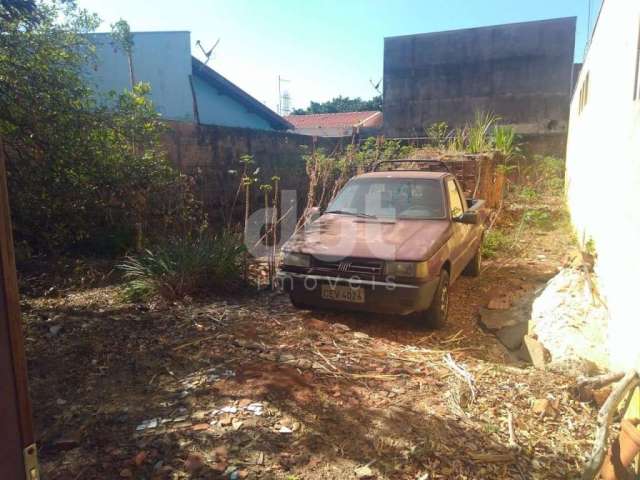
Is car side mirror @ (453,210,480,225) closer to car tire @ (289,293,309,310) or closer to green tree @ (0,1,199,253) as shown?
car tire @ (289,293,309,310)

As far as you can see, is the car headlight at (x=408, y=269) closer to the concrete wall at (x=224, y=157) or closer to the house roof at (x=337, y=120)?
the concrete wall at (x=224, y=157)

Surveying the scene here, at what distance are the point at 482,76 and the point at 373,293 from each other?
16.9 meters

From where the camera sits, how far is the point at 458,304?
5316 mm

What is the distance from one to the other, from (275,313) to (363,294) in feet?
3.53

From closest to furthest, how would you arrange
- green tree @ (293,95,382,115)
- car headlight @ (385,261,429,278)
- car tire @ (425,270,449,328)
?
car headlight @ (385,261,429,278)
car tire @ (425,270,449,328)
green tree @ (293,95,382,115)

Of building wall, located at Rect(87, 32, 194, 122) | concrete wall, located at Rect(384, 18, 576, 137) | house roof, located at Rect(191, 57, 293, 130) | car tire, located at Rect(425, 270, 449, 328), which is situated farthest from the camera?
concrete wall, located at Rect(384, 18, 576, 137)

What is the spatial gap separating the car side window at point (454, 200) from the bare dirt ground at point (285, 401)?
4.57 ft

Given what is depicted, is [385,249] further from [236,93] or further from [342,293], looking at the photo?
[236,93]

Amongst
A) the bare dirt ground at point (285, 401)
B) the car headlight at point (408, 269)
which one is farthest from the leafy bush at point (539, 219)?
the car headlight at point (408, 269)

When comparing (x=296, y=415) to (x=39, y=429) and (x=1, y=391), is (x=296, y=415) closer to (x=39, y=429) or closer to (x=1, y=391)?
(x=39, y=429)

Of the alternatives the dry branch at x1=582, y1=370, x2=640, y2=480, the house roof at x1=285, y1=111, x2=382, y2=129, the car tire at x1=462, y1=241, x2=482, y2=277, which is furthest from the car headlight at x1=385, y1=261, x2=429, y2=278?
the house roof at x1=285, y1=111, x2=382, y2=129

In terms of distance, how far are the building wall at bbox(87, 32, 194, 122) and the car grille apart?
11.8 metres

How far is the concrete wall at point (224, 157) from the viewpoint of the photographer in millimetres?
8258

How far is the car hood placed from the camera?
13.5ft
